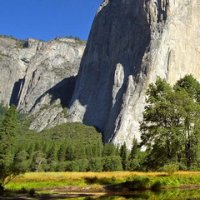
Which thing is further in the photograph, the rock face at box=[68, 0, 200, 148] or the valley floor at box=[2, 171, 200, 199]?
the rock face at box=[68, 0, 200, 148]

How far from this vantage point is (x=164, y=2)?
6850 inches

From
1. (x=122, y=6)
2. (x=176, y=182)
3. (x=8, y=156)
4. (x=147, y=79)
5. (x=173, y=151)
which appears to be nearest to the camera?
(x=176, y=182)

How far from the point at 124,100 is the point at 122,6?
5052cm

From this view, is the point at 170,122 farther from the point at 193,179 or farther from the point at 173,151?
the point at 193,179

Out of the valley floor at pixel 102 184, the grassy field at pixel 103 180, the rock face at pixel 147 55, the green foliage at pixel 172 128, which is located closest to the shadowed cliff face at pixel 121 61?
the rock face at pixel 147 55

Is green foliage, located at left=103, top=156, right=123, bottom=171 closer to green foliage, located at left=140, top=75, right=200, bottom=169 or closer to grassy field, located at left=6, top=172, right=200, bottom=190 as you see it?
green foliage, located at left=140, top=75, right=200, bottom=169

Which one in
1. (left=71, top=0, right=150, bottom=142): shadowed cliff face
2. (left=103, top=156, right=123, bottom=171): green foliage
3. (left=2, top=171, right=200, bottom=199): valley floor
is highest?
(left=71, top=0, right=150, bottom=142): shadowed cliff face

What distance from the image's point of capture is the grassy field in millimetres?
33656

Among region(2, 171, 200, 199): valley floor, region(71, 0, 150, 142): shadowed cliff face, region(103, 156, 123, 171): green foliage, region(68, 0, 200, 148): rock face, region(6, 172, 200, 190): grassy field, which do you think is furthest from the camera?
region(71, 0, 150, 142): shadowed cliff face

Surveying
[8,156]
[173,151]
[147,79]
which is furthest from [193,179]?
[147,79]

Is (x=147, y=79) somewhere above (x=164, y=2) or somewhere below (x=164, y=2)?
below

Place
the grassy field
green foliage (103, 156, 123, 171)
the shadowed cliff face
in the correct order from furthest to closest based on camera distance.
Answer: the shadowed cliff face → green foliage (103, 156, 123, 171) → the grassy field

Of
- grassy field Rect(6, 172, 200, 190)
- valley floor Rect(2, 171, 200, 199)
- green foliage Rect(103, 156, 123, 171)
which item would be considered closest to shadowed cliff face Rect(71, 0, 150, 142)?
green foliage Rect(103, 156, 123, 171)

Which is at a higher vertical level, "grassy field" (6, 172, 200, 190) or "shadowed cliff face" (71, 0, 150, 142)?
"shadowed cliff face" (71, 0, 150, 142)
